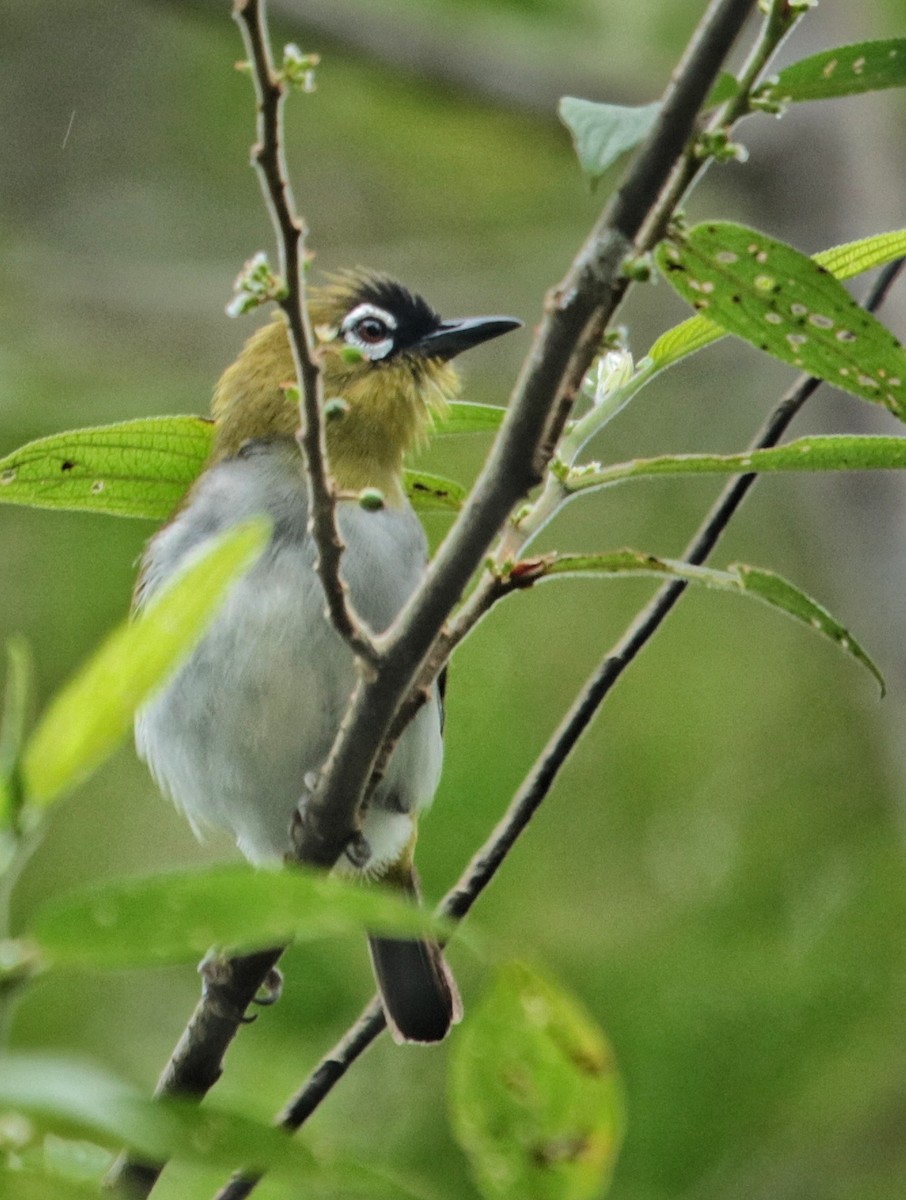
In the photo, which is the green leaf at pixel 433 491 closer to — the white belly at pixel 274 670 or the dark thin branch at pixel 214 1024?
the white belly at pixel 274 670

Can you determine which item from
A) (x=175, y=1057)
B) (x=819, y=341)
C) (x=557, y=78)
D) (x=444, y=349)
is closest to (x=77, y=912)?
(x=819, y=341)

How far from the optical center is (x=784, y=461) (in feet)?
6.49

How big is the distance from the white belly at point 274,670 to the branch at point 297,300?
4.60 ft

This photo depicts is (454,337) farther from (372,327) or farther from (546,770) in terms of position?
(546,770)

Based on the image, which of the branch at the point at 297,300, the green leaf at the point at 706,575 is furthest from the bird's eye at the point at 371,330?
the branch at the point at 297,300

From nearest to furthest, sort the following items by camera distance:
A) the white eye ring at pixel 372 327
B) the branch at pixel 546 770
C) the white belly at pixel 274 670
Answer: the branch at pixel 546 770
the white belly at pixel 274 670
the white eye ring at pixel 372 327

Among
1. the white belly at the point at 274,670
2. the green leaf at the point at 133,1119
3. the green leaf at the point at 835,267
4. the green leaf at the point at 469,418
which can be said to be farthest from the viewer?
the white belly at the point at 274,670

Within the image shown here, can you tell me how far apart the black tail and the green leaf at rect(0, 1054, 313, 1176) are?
248 centimetres

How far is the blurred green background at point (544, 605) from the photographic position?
410 cm

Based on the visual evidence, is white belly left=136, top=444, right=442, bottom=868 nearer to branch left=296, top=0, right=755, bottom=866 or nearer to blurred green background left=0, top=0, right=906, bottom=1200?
blurred green background left=0, top=0, right=906, bottom=1200

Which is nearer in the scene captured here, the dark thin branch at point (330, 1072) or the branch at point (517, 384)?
the branch at point (517, 384)

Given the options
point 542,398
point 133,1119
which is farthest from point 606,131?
point 133,1119

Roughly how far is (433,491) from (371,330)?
1044 millimetres

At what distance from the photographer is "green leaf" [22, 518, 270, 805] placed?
1.19 m
